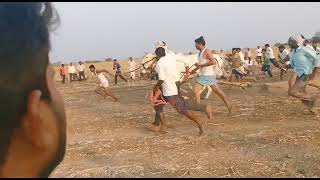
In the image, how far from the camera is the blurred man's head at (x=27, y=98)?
1066 mm

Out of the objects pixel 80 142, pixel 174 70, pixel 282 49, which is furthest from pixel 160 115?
pixel 282 49

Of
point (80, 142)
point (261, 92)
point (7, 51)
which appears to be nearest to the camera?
point (7, 51)

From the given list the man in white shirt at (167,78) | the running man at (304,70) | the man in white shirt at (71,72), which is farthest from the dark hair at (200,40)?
the man in white shirt at (71,72)

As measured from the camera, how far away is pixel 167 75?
28.4 feet

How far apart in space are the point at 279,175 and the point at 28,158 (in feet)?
16.0

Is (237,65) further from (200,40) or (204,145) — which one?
(204,145)

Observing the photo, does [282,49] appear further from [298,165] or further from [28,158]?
[28,158]

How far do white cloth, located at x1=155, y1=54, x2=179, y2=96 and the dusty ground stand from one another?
704mm

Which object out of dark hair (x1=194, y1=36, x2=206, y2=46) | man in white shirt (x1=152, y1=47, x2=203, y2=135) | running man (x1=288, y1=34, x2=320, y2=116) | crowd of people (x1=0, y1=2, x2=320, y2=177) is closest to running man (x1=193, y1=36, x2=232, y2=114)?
dark hair (x1=194, y1=36, x2=206, y2=46)

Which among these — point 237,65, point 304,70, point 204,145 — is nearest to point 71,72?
point 237,65

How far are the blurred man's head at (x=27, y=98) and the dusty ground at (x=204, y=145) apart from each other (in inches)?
191

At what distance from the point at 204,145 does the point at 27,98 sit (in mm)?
6538

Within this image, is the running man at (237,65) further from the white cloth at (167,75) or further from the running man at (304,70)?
the white cloth at (167,75)

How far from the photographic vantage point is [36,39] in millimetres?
1120
